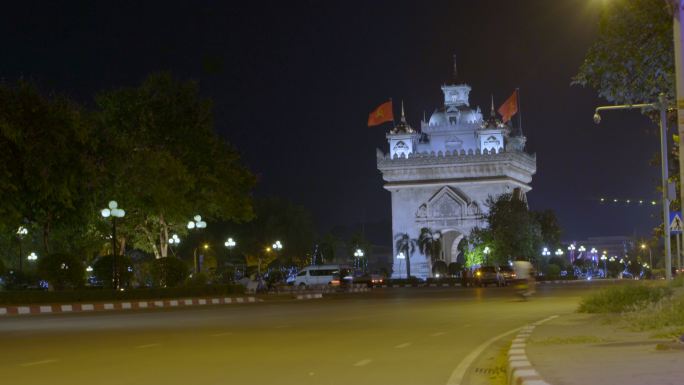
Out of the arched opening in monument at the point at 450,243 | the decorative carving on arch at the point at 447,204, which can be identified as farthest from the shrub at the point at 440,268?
the arched opening in monument at the point at 450,243

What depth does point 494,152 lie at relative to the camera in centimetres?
10769

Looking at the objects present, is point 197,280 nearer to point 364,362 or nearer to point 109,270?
point 109,270

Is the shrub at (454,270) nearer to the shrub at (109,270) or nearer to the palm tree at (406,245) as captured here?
the palm tree at (406,245)

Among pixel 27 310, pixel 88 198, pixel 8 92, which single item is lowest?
pixel 27 310

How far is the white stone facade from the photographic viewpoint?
10769 cm

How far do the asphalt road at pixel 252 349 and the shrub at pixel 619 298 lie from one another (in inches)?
53.9

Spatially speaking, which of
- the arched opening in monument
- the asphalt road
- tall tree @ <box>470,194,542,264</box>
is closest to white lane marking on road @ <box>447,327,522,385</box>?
the asphalt road

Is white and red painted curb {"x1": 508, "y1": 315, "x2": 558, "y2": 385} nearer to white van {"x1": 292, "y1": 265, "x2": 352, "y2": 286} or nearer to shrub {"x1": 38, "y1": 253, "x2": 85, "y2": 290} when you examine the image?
shrub {"x1": 38, "y1": 253, "x2": 85, "y2": 290}

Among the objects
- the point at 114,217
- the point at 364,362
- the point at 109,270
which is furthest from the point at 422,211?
the point at 364,362

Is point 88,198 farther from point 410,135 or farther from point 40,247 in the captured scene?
point 410,135

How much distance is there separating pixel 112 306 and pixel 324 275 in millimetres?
33008

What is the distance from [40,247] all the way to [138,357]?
6338cm

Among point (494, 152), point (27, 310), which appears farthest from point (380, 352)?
point (494, 152)

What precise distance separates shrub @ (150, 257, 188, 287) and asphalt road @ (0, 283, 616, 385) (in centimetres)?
2010
